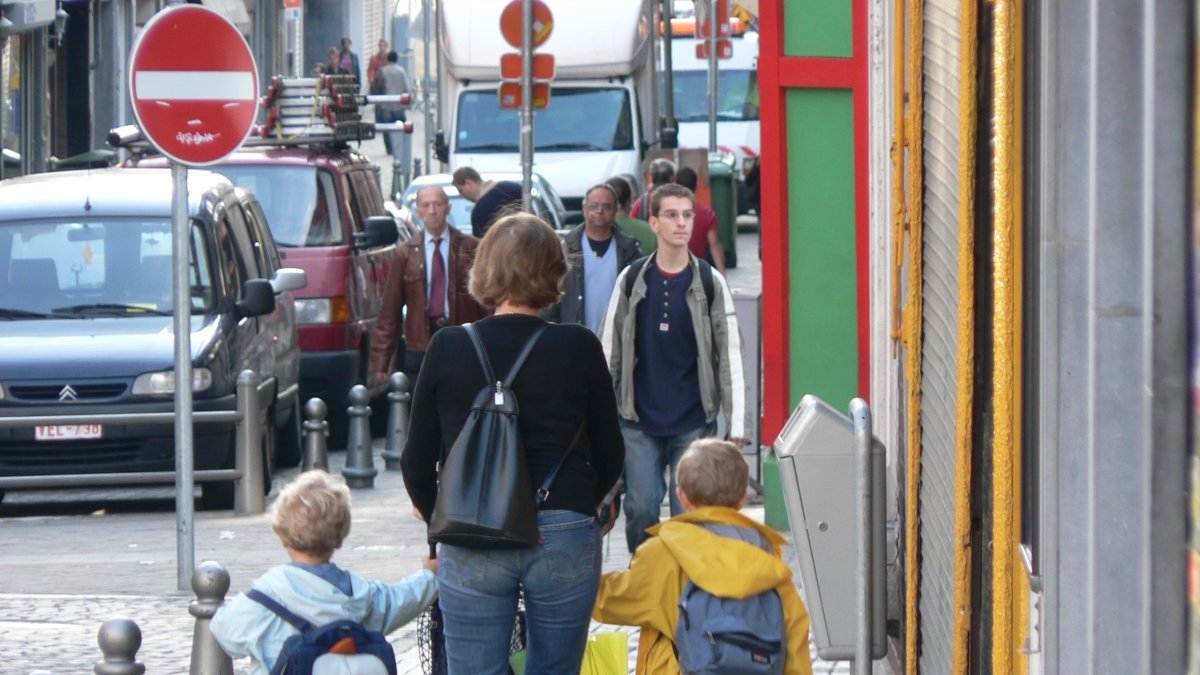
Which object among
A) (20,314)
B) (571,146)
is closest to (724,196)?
(571,146)

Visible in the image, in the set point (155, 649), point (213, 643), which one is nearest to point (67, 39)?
point (155, 649)

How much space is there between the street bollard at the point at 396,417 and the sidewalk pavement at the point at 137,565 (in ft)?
1.27

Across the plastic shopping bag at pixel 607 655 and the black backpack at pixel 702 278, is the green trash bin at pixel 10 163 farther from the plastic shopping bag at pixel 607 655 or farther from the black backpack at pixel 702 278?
the plastic shopping bag at pixel 607 655

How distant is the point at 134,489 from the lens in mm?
13281

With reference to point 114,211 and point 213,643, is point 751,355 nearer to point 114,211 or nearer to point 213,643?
point 114,211

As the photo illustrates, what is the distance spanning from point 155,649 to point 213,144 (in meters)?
2.35

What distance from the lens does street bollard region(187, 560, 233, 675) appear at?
5910mm

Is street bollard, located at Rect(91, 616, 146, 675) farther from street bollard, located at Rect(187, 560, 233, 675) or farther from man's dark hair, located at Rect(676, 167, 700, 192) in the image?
man's dark hair, located at Rect(676, 167, 700, 192)

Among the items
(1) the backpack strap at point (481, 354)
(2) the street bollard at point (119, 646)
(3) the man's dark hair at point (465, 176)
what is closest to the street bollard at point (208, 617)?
(2) the street bollard at point (119, 646)

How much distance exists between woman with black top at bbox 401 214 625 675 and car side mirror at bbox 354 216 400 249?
9.70 meters

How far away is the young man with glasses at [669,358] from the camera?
819cm

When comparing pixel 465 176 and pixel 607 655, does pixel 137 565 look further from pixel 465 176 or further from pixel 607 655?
pixel 465 176

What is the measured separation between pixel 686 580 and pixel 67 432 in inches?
266

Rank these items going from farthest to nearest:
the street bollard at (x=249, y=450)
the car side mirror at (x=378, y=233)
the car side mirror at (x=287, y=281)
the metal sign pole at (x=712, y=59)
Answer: the metal sign pole at (x=712, y=59) → the car side mirror at (x=378, y=233) → the car side mirror at (x=287, y=281) → the street bollard at (x=249, y=450)
